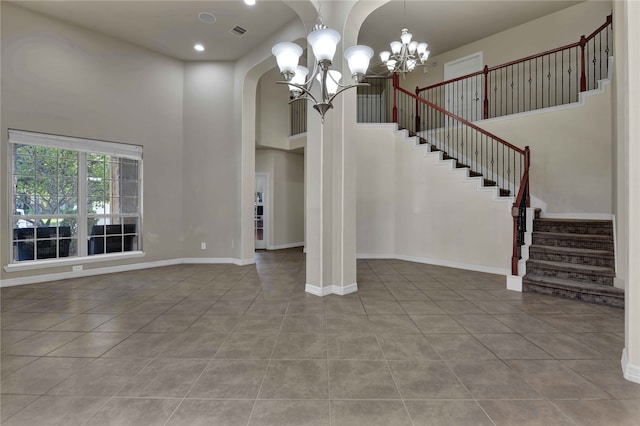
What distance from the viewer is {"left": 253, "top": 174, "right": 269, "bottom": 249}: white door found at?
8.41 meters

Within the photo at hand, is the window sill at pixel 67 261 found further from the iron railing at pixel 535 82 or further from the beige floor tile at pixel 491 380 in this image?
the iron railing at pixel 535 82

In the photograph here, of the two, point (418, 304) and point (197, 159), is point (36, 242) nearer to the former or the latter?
point (197, 159)

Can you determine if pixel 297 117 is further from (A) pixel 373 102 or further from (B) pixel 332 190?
(B) pixel 332 190

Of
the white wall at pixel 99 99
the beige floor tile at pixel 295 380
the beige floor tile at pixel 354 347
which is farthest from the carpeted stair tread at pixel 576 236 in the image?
the white wall at pixel 99 99

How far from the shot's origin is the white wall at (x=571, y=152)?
16.0 feet

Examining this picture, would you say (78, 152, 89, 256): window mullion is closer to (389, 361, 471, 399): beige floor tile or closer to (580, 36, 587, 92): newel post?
(389, 361, 471, 399): beige floor tile

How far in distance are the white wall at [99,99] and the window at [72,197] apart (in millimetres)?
157

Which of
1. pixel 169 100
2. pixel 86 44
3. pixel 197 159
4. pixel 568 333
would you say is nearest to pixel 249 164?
pixel 197 159

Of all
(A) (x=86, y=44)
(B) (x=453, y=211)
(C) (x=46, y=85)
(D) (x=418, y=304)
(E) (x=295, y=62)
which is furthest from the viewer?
(B) (x=453, y=211)

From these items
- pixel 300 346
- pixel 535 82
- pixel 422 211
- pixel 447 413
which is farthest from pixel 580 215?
pixel 300 346

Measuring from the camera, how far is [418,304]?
3504 mm

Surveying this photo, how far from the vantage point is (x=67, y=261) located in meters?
4.76

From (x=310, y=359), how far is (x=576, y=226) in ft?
15.2

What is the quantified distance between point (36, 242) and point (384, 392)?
18.2 feet
